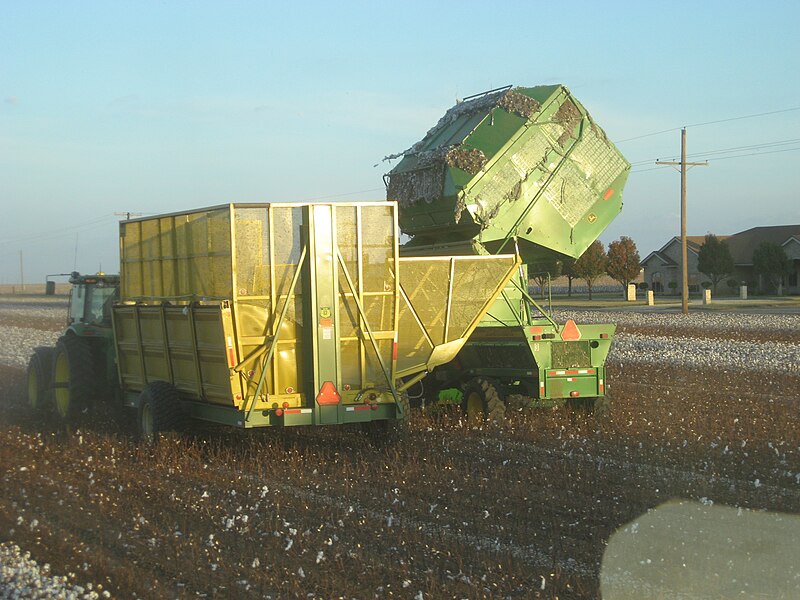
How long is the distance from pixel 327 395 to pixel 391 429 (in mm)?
1103

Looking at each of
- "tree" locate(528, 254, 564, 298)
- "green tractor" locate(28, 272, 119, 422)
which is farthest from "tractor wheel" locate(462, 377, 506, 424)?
"green tractor" locate(28, 272, 119, 422)

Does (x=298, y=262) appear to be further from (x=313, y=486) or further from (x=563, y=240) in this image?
(x=563, y=240)

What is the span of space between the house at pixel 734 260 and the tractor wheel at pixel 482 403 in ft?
230

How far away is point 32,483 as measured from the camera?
10.2 meters

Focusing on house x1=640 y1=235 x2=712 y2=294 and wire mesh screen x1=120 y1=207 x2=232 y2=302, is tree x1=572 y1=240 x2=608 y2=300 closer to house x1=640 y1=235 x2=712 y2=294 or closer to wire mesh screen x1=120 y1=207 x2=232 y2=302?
house x1=640 y1=235 x2=712 y2=294

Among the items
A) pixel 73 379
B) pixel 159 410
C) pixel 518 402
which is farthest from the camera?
pixel 73 379

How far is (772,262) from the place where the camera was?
7512cm

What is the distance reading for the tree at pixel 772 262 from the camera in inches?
2953

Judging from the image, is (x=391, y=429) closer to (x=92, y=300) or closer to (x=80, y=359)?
(x=80, y=359)

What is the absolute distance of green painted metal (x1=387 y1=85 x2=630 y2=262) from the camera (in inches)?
566

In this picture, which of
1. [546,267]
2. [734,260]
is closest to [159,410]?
[546,267]

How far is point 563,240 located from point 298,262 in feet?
17.3

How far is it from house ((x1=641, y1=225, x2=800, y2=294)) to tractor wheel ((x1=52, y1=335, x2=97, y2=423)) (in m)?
71.3

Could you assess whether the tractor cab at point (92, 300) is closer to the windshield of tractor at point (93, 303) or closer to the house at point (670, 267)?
the windshield of tractor at point (93, 303)
